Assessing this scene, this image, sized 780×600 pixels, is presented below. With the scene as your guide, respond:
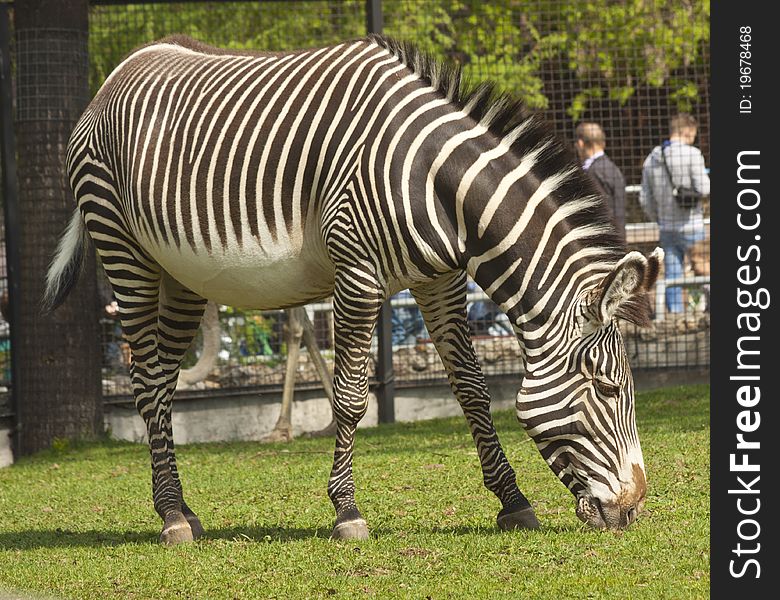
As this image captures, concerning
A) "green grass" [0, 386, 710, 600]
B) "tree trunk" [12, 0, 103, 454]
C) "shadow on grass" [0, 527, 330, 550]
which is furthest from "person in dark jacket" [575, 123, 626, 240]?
"shadow on grass" [0, 527, 330, 550]

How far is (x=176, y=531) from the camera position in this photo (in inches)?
241

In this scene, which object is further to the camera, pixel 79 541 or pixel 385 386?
pixel 385 386

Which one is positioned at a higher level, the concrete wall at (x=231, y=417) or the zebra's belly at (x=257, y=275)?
the zebra's belly at (x=257, y=275)

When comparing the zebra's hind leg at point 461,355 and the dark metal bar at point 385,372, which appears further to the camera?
the dark metal bar at point 385,372

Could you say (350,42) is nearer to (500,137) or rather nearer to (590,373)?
(500,137)

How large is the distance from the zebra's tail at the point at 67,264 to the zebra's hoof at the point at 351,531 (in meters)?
2.39

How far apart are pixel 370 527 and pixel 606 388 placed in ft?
5.04

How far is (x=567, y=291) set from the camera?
5.46 meters

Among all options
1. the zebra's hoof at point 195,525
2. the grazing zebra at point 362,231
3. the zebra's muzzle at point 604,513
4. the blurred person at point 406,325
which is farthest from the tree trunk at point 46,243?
the zebra's muzzle at point 604,513

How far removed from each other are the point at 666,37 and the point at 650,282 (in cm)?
1059

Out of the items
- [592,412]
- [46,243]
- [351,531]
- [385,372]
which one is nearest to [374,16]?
[385,372]

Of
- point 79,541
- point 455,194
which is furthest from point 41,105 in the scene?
point 455,194

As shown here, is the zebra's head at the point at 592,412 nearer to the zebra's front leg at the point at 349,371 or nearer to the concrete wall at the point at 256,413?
the zebra's front leg at the point at 349,371

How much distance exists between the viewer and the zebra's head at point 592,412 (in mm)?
→ 5371
